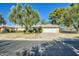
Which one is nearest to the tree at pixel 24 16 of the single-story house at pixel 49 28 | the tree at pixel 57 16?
the single-story house at pixel 49 28

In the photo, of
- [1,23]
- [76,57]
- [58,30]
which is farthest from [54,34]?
[1,23]

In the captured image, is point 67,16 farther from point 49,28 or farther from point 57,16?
point 49,28

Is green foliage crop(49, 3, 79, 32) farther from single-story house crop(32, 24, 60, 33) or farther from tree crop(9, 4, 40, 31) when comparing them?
tree crop(9, 4, 40, 31)

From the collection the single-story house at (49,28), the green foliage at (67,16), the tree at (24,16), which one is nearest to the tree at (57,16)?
the green foliage at (67,16)

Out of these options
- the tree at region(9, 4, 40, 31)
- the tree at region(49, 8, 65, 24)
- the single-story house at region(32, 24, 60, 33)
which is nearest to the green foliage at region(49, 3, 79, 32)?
the tree at region(49, 8, 65, 24)

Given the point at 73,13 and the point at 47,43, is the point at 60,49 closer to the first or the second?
the point at 47,43

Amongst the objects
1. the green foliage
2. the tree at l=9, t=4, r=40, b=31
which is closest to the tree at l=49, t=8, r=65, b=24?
the green foliage

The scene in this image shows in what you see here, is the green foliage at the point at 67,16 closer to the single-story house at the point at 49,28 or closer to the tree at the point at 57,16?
the tree at the point at 57,16

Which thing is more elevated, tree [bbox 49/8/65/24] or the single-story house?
tree [bbox 49/8/65/24]

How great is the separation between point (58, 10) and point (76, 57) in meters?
0.96

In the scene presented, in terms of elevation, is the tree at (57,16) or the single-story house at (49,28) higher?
the tree at (57,16)

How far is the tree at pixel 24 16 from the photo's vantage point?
11.1ft

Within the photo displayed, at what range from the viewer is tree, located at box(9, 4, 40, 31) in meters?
3.37

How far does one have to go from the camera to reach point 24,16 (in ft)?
11.3
